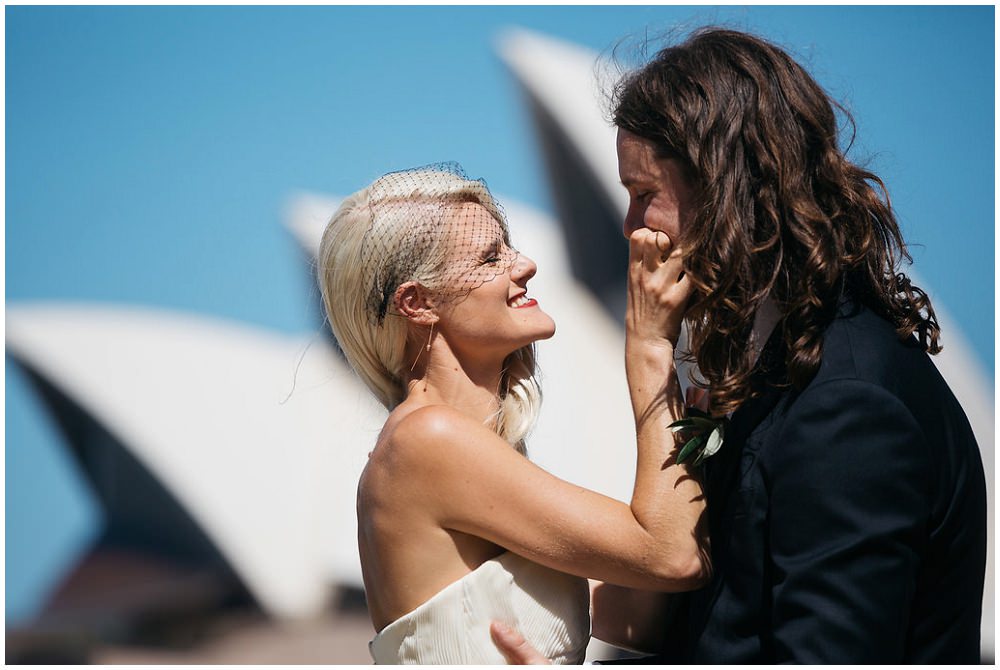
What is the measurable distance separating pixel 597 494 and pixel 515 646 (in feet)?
1.67

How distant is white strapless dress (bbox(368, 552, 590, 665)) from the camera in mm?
2730

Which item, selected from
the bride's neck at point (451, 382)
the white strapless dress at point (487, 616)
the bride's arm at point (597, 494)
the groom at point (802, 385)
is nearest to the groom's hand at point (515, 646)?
the white strapless dress at point (487, 616)

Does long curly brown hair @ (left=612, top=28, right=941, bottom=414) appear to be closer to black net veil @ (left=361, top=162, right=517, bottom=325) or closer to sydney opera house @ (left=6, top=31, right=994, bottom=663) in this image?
black net veil @ (left=361, top=162, right=517, bottom=325)

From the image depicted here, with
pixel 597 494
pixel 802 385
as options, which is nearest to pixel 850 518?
pixel 802 385

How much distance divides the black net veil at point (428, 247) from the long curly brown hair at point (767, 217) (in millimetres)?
658

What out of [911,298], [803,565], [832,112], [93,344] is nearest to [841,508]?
[803,565]

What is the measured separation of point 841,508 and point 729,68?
1.06m

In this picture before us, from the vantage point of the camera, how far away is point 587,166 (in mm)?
17516

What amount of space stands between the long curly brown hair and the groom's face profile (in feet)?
0.14

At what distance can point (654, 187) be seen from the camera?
99.4 inches

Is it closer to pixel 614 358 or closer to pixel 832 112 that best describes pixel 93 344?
pixel 614 358

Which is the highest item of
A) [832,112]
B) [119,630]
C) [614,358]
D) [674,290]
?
[832,112]

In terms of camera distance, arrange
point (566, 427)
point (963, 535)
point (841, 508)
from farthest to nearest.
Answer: point (566, 427), point (963, 535), point (841, 508)

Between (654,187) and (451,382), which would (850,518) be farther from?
(451,382)
